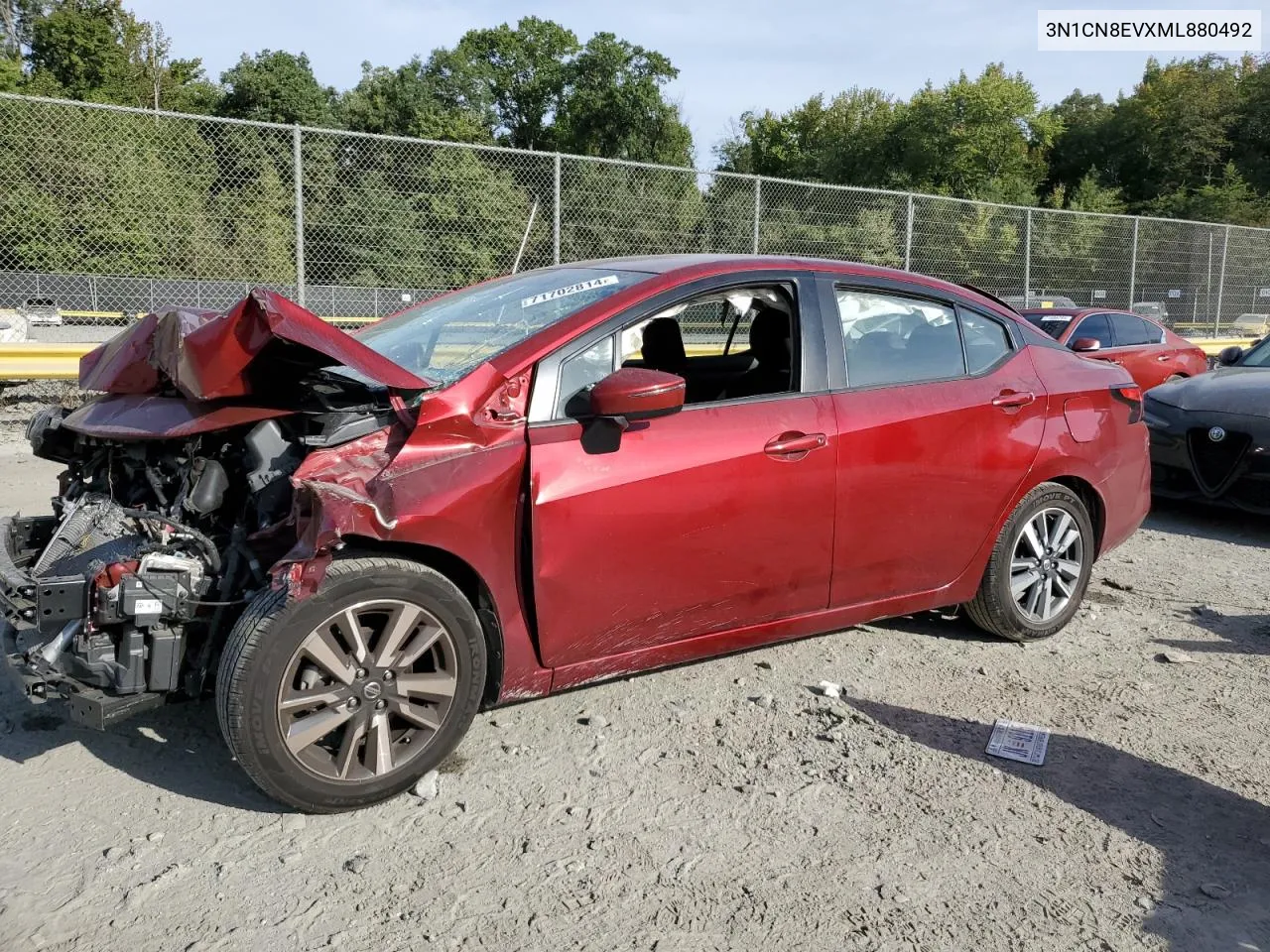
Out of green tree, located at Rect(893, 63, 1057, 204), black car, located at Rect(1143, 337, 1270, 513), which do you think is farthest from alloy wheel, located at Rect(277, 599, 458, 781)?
green tree, located at Rect(893, 63, 1057, 204)

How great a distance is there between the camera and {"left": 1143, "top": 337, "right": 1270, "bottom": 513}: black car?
6.36m

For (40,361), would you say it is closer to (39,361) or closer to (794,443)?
(39,361)

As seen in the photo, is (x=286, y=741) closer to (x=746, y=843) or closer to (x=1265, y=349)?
(x=746, y=843)

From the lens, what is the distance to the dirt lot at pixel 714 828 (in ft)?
7.99

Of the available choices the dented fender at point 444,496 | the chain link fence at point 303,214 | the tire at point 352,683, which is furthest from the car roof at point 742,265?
the chain link fence at point 303,214

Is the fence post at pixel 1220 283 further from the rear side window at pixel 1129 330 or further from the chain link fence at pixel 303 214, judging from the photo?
the chain link fence at pixel 303 214

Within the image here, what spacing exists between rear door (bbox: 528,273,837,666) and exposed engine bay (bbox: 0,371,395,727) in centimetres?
59

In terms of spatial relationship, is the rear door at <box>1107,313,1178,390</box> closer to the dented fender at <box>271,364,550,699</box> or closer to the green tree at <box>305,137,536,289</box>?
the green tree at <box>305,137,536,289</box>

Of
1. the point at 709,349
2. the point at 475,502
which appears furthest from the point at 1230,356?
the point at 475,502

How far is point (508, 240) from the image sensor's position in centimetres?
942

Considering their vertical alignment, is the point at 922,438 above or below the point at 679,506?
above

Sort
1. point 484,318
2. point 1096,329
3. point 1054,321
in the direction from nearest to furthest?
1. point 484,318
2. point 1054,321
3. point 1096,329

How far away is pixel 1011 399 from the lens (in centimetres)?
415

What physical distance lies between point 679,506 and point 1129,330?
412 inches
